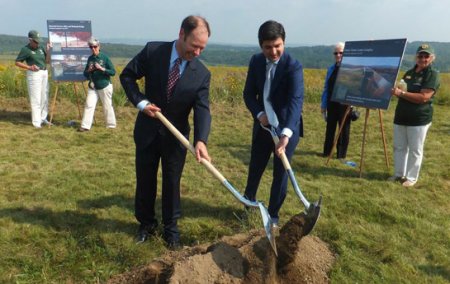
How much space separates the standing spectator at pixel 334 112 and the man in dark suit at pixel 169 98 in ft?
A: 14.4

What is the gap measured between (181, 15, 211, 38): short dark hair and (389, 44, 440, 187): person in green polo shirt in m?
3.66

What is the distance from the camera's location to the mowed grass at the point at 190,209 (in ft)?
11.8

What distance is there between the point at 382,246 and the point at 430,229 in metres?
0.86

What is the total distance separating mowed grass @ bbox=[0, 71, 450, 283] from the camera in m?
3.60

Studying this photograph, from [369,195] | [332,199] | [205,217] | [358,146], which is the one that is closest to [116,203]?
[205,217]

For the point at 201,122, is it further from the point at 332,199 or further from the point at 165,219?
the point at 332,199

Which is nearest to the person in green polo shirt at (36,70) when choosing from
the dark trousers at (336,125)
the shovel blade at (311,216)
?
the dark trousers at (336,125)

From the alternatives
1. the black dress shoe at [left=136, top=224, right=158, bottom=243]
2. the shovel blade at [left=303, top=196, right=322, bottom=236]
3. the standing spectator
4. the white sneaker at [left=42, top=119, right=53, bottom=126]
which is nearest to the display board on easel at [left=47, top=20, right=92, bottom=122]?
the white sneaker at [left=42, top=119, right=53, bottom=126]

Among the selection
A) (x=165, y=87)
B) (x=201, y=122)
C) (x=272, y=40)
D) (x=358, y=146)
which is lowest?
(x=358, y=146)

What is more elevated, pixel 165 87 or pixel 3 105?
pixel 165 87

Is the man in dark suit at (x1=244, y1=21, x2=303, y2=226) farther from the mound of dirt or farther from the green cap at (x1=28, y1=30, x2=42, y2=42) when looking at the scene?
the green cap at (x1=28, y1=30, x2=42, y2=42)

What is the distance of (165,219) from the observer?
3861 millimetres

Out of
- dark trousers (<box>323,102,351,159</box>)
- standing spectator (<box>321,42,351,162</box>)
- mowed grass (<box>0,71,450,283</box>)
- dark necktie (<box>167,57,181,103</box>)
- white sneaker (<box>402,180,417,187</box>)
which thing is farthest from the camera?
dark trousers (<box>323,102,351,159</box>)

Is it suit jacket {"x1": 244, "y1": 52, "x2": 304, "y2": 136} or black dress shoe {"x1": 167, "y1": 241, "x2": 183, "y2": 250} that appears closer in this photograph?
suit jacket {"x1": 244, "y1": 52, "x2": 304, "y2": 136}
